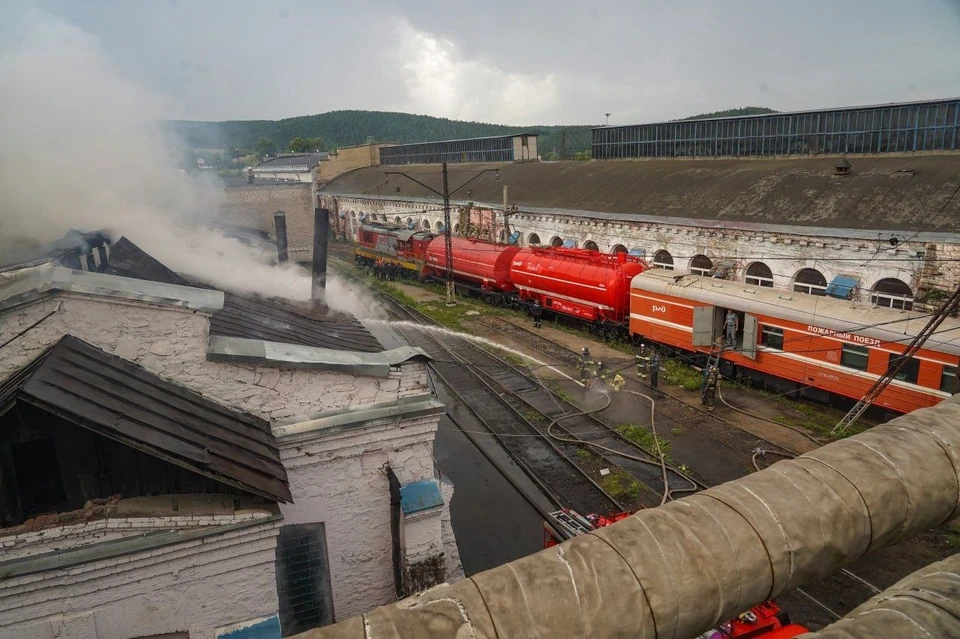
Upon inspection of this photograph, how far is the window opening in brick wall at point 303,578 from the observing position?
7324mm

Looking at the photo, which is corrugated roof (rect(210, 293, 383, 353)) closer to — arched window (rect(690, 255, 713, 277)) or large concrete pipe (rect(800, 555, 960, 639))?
large concrete pipe (rect(800, 555, 960, 639))

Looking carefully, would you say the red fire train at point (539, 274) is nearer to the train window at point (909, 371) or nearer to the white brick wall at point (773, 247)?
the white brick wall at point (773, 247)

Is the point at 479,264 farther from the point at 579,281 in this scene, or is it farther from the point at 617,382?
the point at 617,382

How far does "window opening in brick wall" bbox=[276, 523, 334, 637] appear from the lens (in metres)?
7.32

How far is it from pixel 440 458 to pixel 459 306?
53.8 feet

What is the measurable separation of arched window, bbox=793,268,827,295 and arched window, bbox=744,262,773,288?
3.61 feet

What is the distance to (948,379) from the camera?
1384 centimetres

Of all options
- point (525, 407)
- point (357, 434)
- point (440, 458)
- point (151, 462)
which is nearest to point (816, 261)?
point (525, 407)

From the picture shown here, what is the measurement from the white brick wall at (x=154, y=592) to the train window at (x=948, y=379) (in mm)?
15178

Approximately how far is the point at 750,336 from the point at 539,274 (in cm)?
1034

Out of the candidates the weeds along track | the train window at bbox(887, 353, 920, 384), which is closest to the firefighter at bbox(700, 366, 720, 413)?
the weeds along track

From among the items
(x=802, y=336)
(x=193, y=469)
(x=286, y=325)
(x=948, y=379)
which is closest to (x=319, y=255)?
(x=286, y=325)

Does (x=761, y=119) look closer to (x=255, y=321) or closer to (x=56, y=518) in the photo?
(x=255, y=321)

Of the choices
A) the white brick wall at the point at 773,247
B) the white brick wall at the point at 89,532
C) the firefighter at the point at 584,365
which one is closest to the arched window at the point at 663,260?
the white brick wall at the point at 773,247
